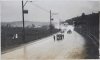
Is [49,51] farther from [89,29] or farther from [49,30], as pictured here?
[89,29]

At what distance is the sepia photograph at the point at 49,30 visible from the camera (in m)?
6.77

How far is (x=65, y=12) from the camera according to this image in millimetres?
6895

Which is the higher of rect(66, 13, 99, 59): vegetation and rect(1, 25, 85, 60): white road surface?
rect(66, 13, 99, 59): vegetation

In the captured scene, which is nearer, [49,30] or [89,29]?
[89,29]

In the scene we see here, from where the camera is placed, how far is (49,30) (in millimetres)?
6910

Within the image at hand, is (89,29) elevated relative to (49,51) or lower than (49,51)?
elevated

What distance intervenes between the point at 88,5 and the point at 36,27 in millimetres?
951

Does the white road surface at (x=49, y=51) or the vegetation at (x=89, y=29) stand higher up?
the vegetation at (x=89, y=29)

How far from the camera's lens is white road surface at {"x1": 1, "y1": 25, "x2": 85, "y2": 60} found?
681cm

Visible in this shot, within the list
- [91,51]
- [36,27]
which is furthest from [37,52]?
[91,51]

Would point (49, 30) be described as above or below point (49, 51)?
above

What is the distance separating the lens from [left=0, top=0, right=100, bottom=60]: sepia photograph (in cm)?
677

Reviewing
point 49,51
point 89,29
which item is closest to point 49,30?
point 49,51

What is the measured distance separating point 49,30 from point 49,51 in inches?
14.1
